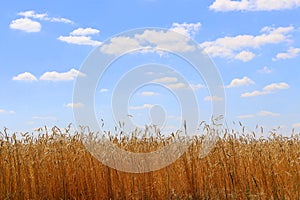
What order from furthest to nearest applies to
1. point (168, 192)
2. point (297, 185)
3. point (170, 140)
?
point (170, 140) < point (168, 192) < point (297, 185)

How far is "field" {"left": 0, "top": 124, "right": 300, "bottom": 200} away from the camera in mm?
5059

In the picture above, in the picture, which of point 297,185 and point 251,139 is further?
point 251,139

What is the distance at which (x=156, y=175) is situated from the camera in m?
5.21

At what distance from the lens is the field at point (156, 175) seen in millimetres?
5059

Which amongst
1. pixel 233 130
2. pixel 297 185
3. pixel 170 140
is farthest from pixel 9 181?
pixel 297 185

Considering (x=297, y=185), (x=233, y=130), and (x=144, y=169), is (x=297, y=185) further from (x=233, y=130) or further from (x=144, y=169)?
(x=144, y=169)

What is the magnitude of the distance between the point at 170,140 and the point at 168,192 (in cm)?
71

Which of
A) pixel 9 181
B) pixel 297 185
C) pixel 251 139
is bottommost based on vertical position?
pixel 297 185

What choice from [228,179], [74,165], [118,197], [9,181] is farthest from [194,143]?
[9,181]

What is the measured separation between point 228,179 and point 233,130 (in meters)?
0.77

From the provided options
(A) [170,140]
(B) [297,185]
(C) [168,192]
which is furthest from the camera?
(A) [170,140]

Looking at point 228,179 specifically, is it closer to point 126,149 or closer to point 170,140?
point 170,140

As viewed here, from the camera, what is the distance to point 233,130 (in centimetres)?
562

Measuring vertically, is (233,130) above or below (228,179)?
above
